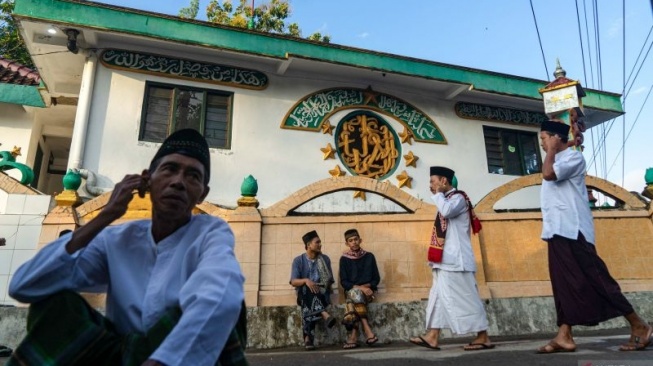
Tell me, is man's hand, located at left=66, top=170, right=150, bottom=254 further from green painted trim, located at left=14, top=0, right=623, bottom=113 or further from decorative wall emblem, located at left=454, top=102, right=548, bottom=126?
decorative wall emblem, located at left=454, top=102, right=548, bottom=126

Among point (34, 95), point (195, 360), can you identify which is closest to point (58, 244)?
point (195, 360)

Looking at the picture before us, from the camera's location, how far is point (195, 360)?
1.13 meters

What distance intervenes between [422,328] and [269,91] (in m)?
5.40

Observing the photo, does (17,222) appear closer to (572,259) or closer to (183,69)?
(183,69)

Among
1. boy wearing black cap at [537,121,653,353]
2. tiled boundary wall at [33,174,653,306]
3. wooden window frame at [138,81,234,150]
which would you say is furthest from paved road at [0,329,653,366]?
wooden window frame at [138,81,234,150]

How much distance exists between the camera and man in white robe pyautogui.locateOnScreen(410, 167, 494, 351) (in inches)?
154

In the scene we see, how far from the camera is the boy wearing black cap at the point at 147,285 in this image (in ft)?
3.87

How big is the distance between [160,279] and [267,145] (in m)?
6.98

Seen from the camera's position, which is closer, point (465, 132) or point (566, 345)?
point (566, 345)

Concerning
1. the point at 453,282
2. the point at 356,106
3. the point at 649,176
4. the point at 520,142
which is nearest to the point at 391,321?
the point at 453,282

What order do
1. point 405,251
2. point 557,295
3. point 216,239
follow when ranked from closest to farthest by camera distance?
point 216,239 → point 557,295 → point 405,251

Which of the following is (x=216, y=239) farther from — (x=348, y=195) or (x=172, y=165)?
(x=348, y=195)

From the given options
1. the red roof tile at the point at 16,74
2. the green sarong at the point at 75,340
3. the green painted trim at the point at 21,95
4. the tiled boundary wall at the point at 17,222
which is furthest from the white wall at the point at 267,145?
the green sarong at the point at 75,340

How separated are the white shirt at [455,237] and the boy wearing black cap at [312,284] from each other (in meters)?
1.42
